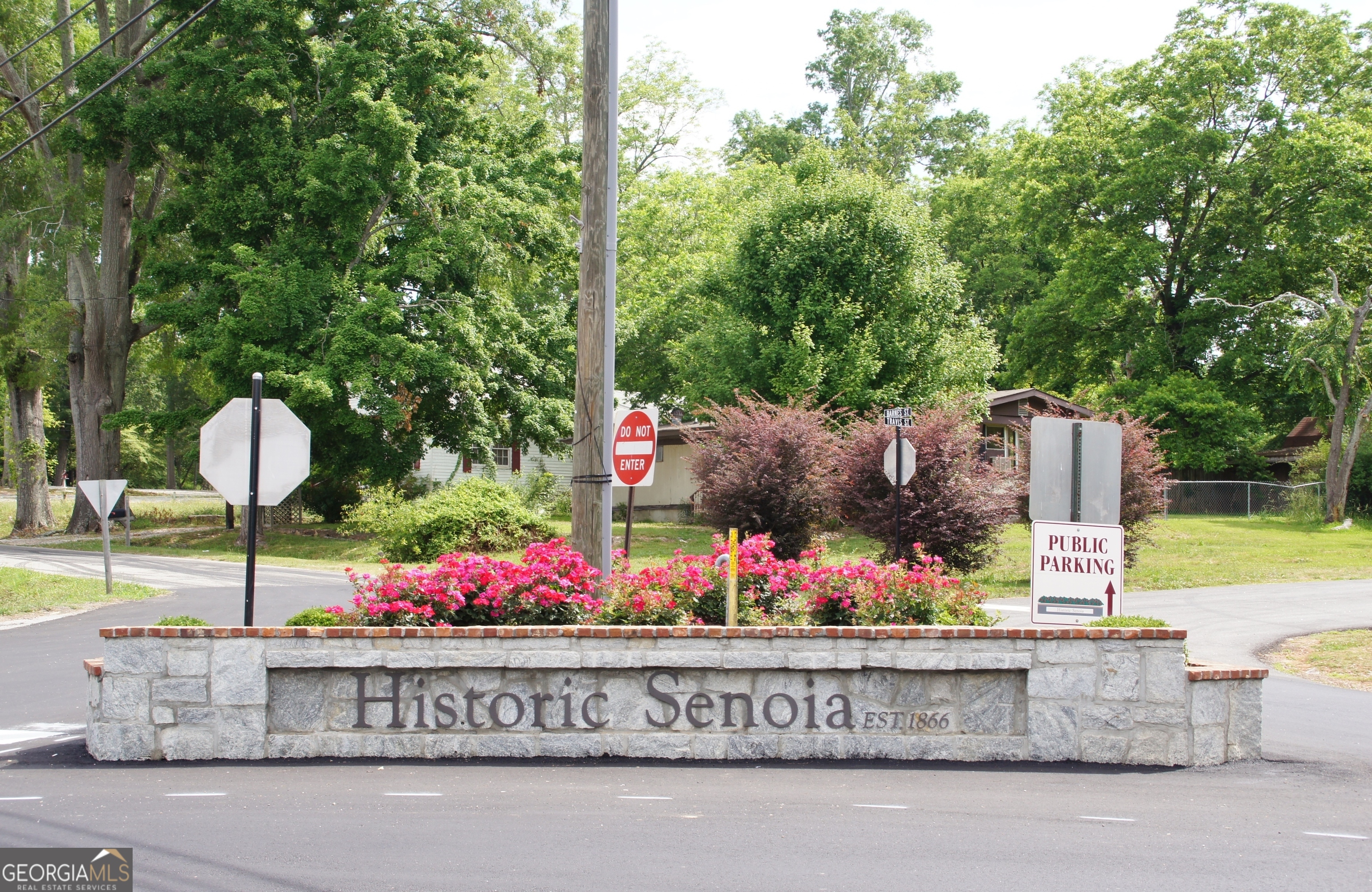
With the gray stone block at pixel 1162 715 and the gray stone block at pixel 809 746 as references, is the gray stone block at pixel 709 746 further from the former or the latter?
the gray stone block at pixel 1162 715

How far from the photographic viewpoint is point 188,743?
24.3ft

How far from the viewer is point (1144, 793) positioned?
6.76m

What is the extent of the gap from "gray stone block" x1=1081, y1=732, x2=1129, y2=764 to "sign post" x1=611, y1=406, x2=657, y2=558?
13.2 feet

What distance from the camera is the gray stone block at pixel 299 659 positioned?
290 inches

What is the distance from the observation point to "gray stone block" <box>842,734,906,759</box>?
7426 millimetres

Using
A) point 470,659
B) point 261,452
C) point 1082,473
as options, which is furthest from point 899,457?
point 261,452

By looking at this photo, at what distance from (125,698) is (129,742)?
32 centimetres

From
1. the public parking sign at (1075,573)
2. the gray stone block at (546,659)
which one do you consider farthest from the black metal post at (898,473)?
the gray stone block at (546,659)

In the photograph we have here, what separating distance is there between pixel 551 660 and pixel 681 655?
0.94m

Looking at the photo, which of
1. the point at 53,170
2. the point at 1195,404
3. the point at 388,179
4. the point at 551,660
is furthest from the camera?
the point at 1195,404

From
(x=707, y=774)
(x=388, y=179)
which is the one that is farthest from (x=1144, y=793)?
(x=388, y=179)

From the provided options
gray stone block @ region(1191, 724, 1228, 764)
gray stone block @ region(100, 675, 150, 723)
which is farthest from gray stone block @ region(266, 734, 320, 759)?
gray stone block @ region(1191, 724, 1228, 764)

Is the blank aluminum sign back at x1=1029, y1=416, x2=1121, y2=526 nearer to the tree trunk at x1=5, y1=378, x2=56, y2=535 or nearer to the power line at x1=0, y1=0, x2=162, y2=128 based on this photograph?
the power line at x1=0, y1=0, x2=162, y2=128

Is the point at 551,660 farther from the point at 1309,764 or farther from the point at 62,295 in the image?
the point at 62,295
